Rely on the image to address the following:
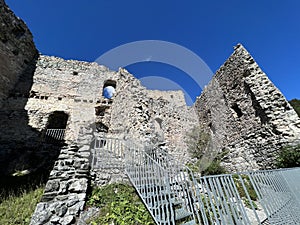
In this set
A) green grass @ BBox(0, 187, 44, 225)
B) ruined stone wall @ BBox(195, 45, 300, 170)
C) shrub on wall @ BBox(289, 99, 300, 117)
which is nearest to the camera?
green grass @ BBox(0, 187, 44, 225)

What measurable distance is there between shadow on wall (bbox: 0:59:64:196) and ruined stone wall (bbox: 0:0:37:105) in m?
0.38

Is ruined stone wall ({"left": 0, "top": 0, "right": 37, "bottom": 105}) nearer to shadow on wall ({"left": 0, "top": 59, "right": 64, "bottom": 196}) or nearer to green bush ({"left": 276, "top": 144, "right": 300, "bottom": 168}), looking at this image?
shadow on wall ({"left": 0, "top": 59, "right": 64, "bottom": 196})

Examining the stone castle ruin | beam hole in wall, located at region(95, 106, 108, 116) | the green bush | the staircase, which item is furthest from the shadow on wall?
the green bush

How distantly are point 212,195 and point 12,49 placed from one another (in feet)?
48.1

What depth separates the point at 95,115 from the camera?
9.47 m

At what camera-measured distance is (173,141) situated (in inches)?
406

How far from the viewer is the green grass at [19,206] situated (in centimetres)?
258

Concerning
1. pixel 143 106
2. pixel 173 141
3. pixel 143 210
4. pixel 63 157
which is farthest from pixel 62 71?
pixel 143 210

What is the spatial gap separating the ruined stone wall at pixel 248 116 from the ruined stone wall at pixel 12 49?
567 inches

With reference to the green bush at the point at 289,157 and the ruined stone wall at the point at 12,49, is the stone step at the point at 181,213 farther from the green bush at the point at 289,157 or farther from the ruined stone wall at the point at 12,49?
the ruined stone wall at the point at 12,49

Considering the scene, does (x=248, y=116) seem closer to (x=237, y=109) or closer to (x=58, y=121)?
(x=237, y=109)

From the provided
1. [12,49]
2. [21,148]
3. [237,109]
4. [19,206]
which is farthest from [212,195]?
[12,49]

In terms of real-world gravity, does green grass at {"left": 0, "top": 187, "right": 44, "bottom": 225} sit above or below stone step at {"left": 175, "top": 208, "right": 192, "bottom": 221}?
above

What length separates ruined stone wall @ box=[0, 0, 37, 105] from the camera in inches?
349
